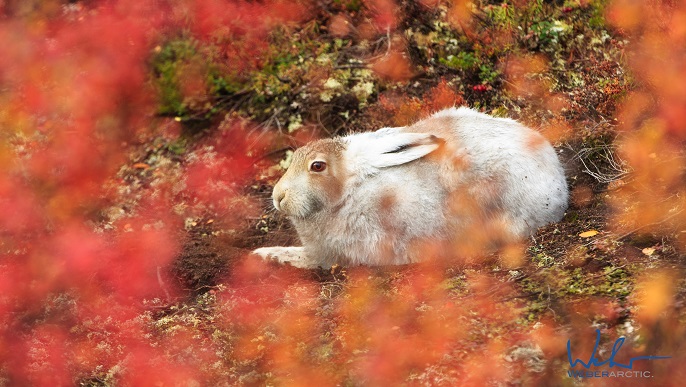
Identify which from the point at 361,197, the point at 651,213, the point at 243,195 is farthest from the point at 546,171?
the point at 243,195

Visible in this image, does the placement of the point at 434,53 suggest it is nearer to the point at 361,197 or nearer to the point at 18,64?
the point at 361,197

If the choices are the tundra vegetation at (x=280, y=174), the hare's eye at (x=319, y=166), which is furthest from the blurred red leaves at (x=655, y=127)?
the hare's eye at (x=319, y=166)

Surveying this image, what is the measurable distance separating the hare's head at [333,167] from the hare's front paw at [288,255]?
1.73 feet

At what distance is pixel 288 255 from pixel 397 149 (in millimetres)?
1393

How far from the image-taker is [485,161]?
6211mm

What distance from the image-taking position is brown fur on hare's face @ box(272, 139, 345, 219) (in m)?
6.23

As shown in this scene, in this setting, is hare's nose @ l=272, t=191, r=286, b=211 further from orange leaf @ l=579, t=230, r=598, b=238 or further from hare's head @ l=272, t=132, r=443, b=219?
orange leaf @ l=579, t=230, r=598, b=238

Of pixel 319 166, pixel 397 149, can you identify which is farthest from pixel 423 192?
pixel 319 166

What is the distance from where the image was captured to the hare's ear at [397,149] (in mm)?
6230

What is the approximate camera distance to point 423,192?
6.25 m

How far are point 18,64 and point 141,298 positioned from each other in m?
4.97

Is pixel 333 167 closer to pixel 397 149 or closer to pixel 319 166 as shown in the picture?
pixel 319 166

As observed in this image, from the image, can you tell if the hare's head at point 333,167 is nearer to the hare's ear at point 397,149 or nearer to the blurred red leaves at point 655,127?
the hare's ear at point 397,149

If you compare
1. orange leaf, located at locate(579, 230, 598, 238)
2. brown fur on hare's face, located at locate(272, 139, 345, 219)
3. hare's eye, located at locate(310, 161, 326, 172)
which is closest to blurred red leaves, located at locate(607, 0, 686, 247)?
orange leaf, located at locate(579, 230, 598, 238)
